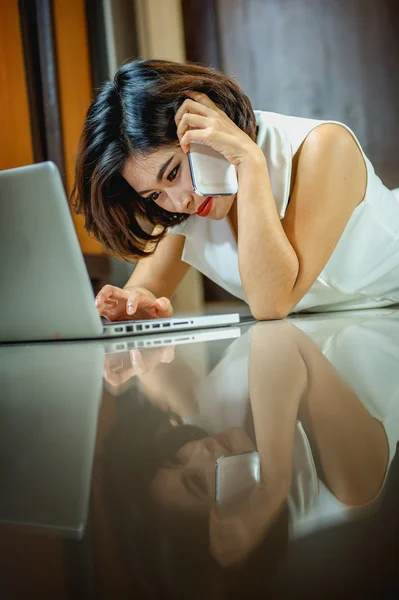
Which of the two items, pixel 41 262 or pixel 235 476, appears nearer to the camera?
pixel 235 476

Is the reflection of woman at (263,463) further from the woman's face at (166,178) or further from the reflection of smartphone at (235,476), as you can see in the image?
the woman's face at (166,178)

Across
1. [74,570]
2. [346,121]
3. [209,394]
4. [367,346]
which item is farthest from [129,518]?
[346,121]

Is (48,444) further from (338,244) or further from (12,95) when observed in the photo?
(12,95)

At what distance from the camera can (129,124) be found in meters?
1.32

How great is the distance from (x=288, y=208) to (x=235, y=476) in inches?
48.1

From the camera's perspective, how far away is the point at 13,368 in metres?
0.73

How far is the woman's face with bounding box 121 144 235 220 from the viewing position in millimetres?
1301

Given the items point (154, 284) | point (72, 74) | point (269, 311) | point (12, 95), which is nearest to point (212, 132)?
point (269, 311)

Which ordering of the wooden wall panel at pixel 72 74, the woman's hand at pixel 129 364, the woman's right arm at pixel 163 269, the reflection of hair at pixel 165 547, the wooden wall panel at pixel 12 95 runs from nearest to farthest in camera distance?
the reflection of hair at pixel 165 547, the woman's hand at pixel 129 364, the woman's right arm at pixel 163 269, the wooden wall panel at pixel 12 95, the wooden wall panel at pixel 72 74

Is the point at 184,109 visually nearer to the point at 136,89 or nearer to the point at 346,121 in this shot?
the point at 136,89

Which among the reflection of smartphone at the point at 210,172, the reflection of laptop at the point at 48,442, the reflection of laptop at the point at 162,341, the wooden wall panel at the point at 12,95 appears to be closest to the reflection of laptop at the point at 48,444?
the reflection of laptop at the point at 48,442

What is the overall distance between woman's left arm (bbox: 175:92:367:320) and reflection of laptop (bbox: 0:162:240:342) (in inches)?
11.3

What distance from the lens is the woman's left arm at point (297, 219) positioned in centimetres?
129

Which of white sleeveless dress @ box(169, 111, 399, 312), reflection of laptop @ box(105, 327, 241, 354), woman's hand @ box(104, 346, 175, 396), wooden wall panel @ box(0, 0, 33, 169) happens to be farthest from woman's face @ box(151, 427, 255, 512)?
wooden wall panel @ box(0, 0, 33, 169)
